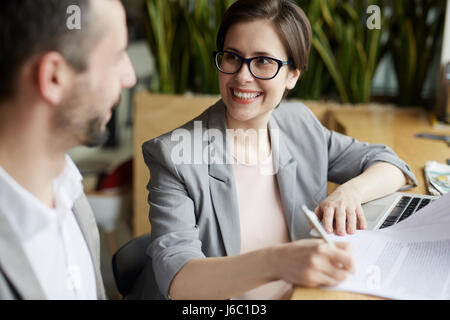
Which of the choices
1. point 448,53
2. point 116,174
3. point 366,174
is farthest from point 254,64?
point 116,174

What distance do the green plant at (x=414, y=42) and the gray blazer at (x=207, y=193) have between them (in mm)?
735

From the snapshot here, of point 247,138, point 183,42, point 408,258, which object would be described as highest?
point 183,42

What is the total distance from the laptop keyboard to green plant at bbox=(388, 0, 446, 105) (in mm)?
790

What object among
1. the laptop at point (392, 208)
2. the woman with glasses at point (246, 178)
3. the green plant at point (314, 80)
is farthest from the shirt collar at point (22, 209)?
the green plant at point (314, 80)

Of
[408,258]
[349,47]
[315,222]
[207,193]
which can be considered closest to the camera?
[315,222]

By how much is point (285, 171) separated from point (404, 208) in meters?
0.19

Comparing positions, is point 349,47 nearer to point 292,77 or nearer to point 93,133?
point 292,77

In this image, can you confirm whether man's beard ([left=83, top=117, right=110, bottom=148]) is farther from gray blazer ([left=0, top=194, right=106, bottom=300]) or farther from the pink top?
the pink top

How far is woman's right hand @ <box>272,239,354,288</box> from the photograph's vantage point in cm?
51

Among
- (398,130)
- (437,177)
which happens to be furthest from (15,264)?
(398,130)

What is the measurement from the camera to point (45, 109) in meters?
0.38

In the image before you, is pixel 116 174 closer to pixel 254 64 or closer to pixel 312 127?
pixel 312 127

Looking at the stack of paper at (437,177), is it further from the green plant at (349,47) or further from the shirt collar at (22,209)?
the shirt collar at (22,209)

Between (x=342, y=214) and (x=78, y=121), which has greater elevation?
(x=78, y=121)
